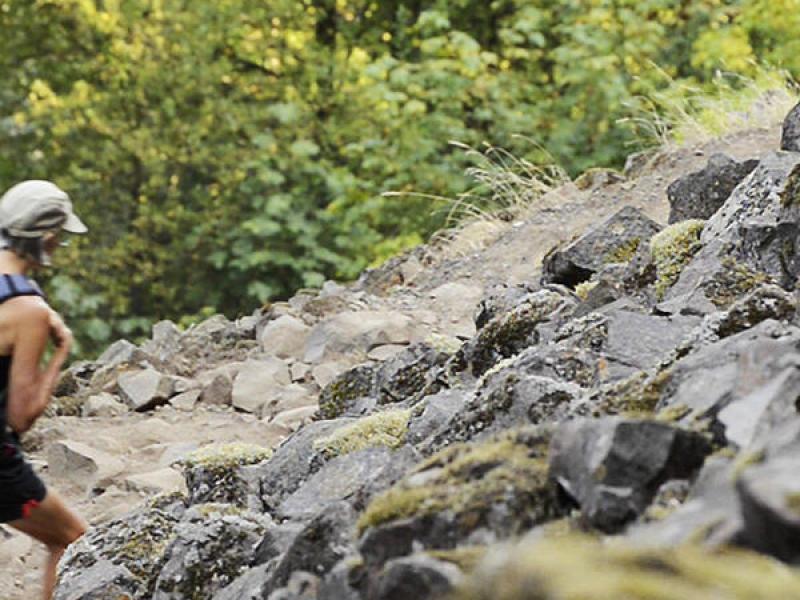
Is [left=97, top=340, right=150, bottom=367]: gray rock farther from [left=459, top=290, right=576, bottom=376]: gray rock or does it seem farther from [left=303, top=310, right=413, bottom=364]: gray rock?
[left=459, top=290, right=576, bottom=376]: gray rock

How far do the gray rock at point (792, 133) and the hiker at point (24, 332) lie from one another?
492cm

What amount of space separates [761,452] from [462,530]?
0.78 metres

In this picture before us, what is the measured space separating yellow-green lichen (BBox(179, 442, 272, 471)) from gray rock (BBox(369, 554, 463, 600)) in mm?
3056

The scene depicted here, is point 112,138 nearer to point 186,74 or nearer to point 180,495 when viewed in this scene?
point 186,74

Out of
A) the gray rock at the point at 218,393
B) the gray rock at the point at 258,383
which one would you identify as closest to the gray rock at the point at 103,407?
the gray rock at the point at 218,393

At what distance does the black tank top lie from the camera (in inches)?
190

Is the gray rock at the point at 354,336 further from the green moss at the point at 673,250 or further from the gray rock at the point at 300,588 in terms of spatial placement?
the gray rock at the point at 300,588

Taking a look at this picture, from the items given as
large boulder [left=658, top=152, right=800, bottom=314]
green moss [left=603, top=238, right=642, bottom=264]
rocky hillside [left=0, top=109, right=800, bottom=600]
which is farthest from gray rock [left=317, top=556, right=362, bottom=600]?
green moss [left=603, top=238, right=642, bottom=264]

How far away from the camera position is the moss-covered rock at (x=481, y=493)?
133 inches

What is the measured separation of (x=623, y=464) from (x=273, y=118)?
644 inches

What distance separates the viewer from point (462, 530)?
3346 millimetres

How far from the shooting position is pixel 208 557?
5.00 meters

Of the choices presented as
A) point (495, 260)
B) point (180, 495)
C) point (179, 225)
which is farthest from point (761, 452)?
point (179, 225)

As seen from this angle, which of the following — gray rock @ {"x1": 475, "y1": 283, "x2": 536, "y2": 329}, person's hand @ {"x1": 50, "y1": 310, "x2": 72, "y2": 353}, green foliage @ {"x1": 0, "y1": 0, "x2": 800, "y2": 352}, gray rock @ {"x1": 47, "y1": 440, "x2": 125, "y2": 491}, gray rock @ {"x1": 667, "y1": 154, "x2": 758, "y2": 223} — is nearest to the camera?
person's hand @ {"x1": 50, "y1": 310, "x2": 72, "y2": 353}
